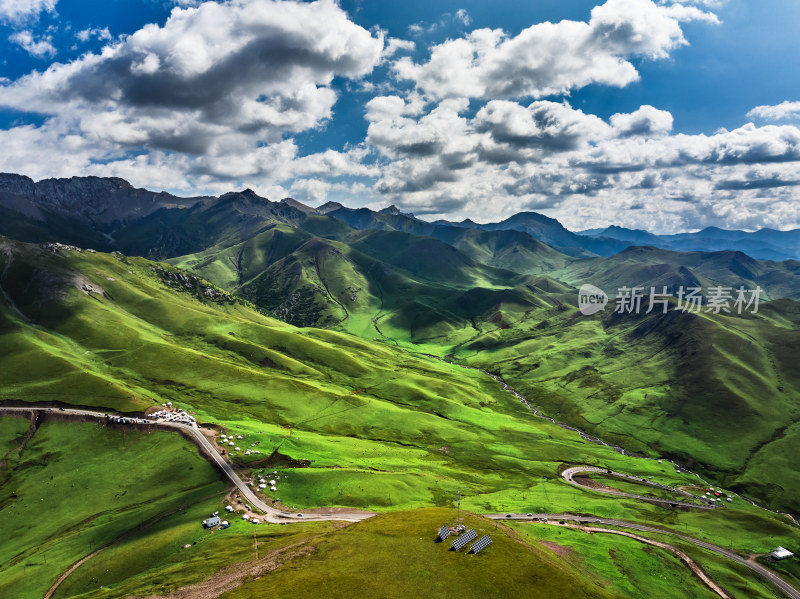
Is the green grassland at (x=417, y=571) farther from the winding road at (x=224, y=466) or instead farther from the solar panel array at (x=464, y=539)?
the winding road at (x=224, y=466)

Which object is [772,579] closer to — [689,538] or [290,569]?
[689,538]

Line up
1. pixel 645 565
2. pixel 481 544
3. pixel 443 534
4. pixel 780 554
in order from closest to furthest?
1. pixel 481 544
2. pixel 443 534
3. pixel 645 565
4. pixel 780 554

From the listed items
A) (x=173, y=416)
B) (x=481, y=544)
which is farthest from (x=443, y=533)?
(x=173, y=416)

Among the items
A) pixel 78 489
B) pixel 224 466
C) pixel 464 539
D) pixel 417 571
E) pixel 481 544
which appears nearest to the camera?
pixel 417 571

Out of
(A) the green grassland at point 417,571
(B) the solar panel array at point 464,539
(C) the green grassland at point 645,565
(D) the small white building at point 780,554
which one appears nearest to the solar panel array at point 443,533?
(A) the green grassland at point 417,571

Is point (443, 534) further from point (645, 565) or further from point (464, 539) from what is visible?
point (645, 565)

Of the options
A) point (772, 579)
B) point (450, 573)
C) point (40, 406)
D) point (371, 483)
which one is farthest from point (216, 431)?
point (772, 579)

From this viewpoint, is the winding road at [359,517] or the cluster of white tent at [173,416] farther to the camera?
the cluster of white tent at [173,416]

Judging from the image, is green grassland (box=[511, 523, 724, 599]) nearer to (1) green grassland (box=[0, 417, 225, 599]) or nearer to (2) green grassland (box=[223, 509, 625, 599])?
(2) green grassland (box=[223, 509, 625, 599])
